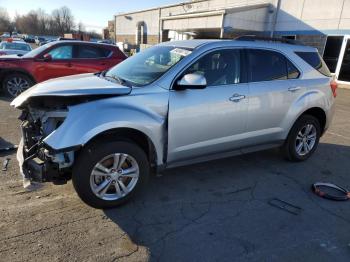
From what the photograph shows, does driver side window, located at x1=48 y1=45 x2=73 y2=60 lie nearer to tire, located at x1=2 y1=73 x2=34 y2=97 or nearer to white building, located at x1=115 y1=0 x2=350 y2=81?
tire, located at x1=2 y1=73 x2=34 y2=97

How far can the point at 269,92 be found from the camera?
4359 millimetres

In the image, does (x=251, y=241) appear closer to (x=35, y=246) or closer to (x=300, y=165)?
(x=35, y=246)

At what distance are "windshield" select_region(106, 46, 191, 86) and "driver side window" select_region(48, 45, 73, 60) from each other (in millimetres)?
5279

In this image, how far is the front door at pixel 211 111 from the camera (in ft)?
11.9

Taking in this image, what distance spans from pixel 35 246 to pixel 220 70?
2.81 meters

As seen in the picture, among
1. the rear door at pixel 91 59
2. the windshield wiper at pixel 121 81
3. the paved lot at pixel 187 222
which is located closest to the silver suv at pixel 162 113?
the windshield wiper at pixel 121 81

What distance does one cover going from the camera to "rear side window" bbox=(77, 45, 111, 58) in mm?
9242

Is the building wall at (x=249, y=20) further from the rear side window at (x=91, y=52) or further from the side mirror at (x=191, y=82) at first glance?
the side mirror at (x=191, y=82)

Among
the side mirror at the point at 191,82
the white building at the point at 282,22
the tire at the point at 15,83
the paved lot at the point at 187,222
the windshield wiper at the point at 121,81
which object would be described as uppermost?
the white building at the point at 282,22

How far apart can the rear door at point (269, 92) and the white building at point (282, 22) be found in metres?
13.8

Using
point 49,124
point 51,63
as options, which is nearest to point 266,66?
point 49,124

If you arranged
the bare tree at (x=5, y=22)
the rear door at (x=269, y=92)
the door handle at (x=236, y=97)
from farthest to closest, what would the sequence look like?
the bare tree at (x=5, y=22) < the rear door at (x=269, y=92) < the door handle at (x=236, y=97)

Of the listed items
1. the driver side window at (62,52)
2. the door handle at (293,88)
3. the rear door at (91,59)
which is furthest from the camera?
the rear door at (91,59)

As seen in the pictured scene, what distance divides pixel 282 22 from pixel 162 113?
1839cm
